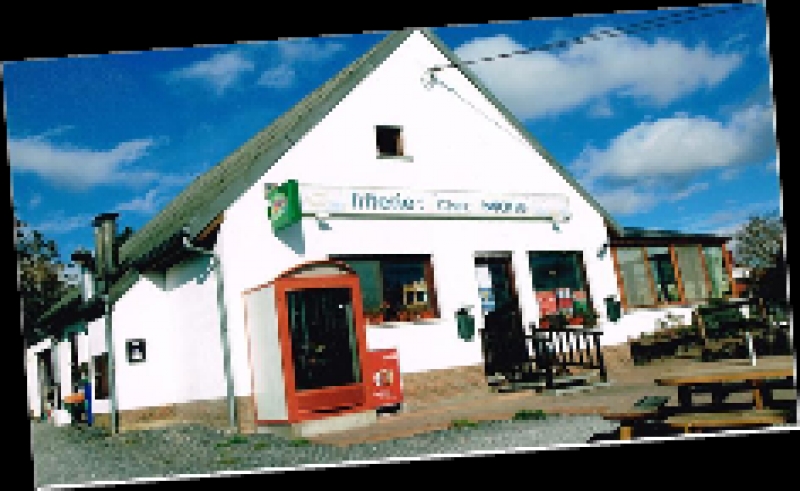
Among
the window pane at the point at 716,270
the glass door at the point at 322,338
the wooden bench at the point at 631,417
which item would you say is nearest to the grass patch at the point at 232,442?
the glass door at the point at 322,338

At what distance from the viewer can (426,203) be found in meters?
11.0

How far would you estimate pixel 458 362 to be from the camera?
425 inches

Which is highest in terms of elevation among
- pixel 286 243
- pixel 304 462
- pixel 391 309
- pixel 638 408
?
pixel 286 243

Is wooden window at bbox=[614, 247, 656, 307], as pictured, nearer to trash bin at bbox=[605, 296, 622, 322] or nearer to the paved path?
trash bin at bbox=[605, 296, 622, 322]

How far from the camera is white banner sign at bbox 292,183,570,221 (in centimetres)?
1011

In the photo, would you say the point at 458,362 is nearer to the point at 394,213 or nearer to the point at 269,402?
the point at 394,213

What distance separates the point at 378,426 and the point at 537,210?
194 inches

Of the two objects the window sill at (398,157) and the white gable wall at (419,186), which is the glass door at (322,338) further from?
the window sill at (398,157)

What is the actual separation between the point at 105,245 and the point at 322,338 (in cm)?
468

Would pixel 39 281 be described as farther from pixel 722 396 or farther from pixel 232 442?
pixel 722 396

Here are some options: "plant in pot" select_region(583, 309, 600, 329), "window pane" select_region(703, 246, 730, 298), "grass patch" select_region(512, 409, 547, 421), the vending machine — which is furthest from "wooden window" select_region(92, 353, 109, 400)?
"window pane" select_region(703, 246, 730, 298)

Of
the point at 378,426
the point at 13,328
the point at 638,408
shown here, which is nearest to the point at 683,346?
the point at 378,426

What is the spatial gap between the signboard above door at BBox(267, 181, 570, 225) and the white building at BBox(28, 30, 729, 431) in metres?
0.02

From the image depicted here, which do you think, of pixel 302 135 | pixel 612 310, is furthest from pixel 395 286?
pixel 612 310
